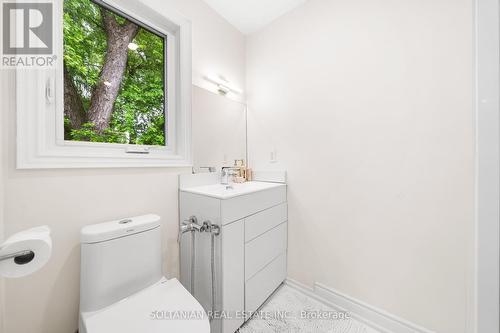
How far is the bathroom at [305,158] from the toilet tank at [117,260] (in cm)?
11

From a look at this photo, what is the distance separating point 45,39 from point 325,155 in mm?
1724

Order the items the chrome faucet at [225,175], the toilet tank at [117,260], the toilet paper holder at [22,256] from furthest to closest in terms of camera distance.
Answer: the chrome faucet at [225,175] → the toilet tank at [117,260] → the toilet paper holder at [22,256]

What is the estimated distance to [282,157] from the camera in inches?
67.7

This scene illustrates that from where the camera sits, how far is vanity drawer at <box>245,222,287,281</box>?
1.29 meters

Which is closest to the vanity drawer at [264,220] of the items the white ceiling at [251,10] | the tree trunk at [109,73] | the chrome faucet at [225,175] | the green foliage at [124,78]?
the chrome faucet at [225,175]

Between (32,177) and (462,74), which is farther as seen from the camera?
(462,74)

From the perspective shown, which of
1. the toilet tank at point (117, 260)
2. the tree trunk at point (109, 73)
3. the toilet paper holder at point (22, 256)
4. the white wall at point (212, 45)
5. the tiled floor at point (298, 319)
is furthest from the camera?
the white wall at point (212, 45)

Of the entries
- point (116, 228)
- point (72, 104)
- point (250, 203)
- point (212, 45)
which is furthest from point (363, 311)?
point (212, 45)

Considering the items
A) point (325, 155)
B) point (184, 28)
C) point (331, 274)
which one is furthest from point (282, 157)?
point (184, 28)

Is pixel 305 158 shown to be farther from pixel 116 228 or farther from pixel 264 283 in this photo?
pixel 116 228

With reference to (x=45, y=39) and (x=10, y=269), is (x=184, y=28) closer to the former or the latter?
(x=45, y=39)

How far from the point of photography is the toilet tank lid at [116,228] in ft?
2.93

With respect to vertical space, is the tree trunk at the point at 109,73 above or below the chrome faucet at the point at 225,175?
above

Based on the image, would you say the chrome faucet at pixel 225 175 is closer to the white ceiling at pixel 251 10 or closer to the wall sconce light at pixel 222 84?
the wall sconce light at pixel 222 84
